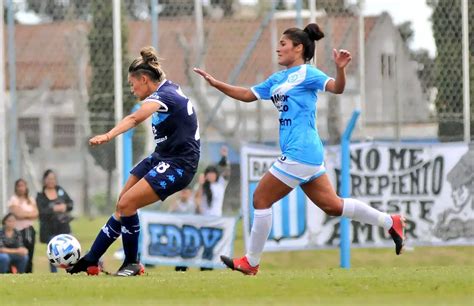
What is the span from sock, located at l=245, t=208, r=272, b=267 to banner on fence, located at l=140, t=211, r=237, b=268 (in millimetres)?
5880

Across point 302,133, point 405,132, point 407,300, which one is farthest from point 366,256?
point 407,300

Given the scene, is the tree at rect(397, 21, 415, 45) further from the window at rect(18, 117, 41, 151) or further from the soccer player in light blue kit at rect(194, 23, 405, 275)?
the soccer player in light blue kit at rect(194, 23, 405, 275)

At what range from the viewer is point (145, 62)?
12.2m

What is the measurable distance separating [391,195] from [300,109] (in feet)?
22.4

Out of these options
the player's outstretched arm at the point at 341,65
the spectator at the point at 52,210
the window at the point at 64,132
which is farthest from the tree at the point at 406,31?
the player's outstretched arm at the point at 341,65

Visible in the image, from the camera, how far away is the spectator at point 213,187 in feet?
63.5

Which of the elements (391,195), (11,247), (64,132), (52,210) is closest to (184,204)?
(52,210)

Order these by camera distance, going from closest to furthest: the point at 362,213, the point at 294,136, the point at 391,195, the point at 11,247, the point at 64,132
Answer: the point at 294,136 → the point at 362,213 → the point at 391,195 → the point at 11,247 → the point at 64,132

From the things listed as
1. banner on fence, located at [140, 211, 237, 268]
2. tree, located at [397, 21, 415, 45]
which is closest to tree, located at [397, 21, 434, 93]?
tree, located at [397, 21, 415, 45]

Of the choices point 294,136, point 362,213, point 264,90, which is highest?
point 264,90

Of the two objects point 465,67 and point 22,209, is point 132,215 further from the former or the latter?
point 465,67

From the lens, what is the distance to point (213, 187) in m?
19.7

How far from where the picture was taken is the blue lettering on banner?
18.2 meters

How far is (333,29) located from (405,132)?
2.08 m
